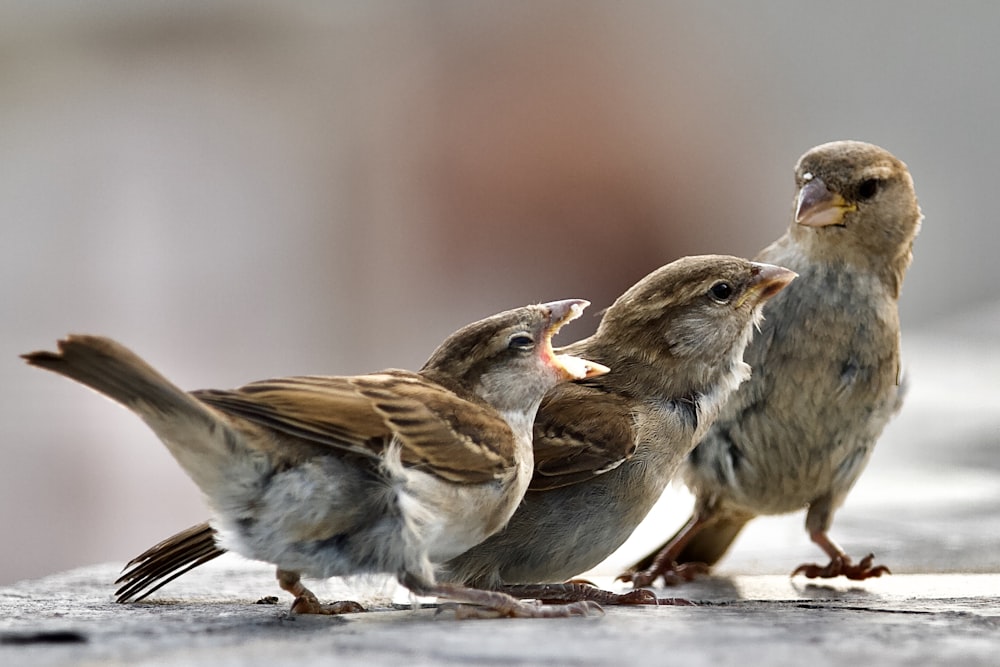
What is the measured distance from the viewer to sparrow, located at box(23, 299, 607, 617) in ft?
6.70

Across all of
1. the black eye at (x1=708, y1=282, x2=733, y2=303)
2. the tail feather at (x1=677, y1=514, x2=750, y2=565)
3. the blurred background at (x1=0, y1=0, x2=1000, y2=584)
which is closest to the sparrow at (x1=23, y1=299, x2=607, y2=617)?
the black eye at (x1=708, y1=282, x2=733, y2=303)

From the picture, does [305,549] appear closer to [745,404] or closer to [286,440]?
[286,440]

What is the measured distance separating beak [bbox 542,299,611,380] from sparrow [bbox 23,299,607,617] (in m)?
0.20

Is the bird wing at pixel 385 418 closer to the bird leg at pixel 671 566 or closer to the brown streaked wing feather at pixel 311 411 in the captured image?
the brown streaked wing feather at pixel 311 411

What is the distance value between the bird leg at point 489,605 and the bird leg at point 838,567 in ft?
3.69

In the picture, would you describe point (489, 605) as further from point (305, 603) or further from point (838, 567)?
point (838, 567)

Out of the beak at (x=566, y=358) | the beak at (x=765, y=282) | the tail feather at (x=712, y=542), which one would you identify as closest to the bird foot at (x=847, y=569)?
the tail feather at (x=712, y=542)

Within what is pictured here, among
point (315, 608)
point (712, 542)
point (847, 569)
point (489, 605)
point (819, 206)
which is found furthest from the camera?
point (712, 542)

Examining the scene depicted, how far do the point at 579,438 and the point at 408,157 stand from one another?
6.85m

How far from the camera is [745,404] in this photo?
10.1 feet

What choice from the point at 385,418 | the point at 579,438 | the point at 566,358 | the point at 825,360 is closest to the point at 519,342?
the point at 566,358

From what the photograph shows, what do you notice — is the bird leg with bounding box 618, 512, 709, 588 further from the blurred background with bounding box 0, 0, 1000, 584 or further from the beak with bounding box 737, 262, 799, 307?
the blurred background with bounding box 0, 0, 1000, 584

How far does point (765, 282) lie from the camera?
2.69 metres

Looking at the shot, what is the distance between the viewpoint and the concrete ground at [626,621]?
1.80 metres
